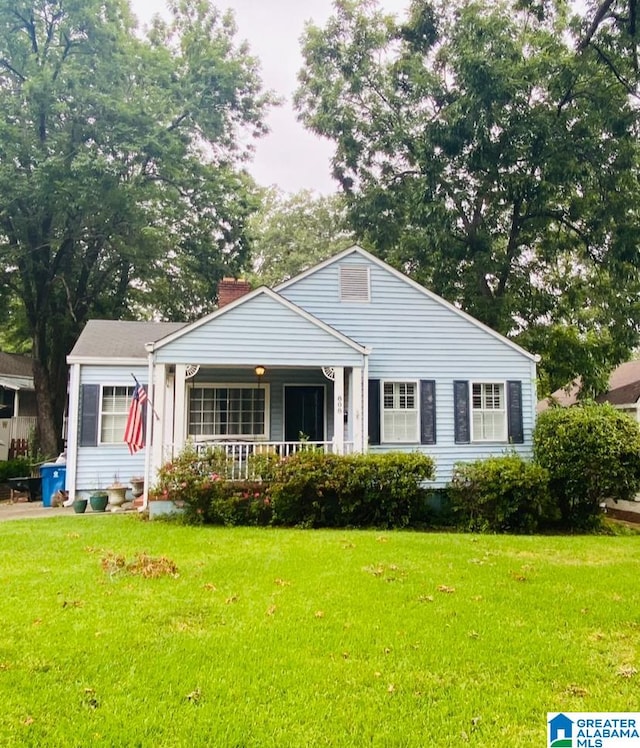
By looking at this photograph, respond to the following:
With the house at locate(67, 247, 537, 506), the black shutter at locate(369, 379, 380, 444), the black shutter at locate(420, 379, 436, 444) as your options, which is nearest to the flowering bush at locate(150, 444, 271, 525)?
the house at locate(67, 247, 537, 506)

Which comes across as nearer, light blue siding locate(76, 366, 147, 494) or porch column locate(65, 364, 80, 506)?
porch column locate(65, 364, 80, 506)

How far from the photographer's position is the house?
11.3 metres

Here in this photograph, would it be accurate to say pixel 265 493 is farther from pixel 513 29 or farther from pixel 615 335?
pixel 513 29

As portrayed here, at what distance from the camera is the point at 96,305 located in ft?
71.2

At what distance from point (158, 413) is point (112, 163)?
1147cm

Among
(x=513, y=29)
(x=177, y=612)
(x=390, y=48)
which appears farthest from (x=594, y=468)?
(x=390, y=48)

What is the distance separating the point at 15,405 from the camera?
61.4 ft

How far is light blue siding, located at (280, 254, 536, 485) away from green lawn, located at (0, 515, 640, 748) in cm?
568

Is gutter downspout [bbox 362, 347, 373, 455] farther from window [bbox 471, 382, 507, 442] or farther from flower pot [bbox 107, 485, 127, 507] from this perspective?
flower pot [bbox 107, 485, 127, 507]

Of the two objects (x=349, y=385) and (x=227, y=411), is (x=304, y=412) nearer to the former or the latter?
(x=349, y=385)

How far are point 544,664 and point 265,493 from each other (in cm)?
630

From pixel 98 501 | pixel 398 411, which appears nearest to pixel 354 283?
pixel 398 411

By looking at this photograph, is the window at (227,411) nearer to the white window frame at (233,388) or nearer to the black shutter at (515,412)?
the white window frame at (233,388)

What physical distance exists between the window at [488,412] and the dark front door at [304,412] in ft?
12.2
